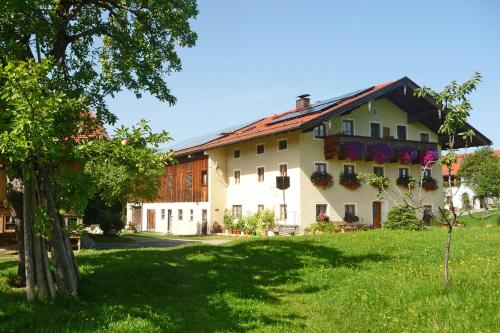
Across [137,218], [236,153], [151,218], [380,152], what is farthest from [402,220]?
[137,218]

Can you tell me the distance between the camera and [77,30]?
12.5 meters

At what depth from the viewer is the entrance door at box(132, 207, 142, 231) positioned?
163 feet

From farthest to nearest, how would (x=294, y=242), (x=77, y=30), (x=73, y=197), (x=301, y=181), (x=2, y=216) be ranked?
(x=301, y=181) < (x=2, y=216) < (x=294, y=242) < (x=77, y=30) < (x=73, y=197)

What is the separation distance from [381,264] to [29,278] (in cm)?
923

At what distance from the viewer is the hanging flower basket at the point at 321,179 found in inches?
1224

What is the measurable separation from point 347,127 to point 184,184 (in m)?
15.6

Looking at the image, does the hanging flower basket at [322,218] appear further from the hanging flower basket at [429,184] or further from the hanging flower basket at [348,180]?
the hanging flower basket at [429,184]

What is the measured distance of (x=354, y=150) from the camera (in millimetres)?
31531

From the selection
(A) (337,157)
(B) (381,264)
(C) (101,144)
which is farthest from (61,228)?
(A) (337,157)

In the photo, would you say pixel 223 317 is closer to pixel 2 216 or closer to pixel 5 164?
pixel 5 164

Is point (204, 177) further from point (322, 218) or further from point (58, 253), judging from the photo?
point (58, 253)

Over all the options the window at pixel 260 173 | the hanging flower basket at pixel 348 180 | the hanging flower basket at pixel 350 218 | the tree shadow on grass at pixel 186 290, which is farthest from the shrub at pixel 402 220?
the tree shadow on grass at pixel 186 290

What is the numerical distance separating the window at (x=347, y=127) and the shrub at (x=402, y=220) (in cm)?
718

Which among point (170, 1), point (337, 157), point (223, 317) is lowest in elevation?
point (223, 317)
